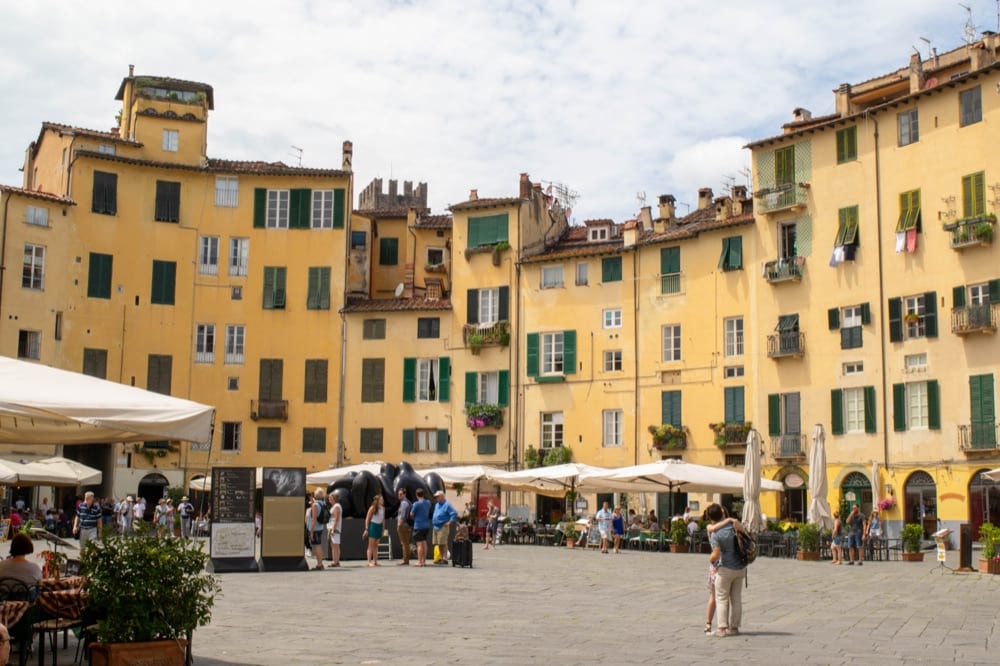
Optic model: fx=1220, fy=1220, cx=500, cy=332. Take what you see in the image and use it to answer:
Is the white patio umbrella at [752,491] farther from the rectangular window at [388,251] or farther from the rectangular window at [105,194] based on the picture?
the rectangular window at [105,194]

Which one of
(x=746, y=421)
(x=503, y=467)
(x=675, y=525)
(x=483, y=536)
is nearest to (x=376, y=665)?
(x=675, y=525)

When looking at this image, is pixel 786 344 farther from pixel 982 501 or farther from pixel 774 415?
pixel 982 501

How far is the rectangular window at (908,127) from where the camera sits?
135ft

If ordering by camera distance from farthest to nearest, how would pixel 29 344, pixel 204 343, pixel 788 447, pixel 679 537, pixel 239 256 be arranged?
pixel 239 256 → pixel 204 343 → pixel 29 344 → pixel 788 447 → pixel 679 537

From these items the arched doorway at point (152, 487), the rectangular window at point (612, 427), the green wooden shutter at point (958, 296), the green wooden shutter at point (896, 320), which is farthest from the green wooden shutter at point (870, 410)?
the arched doorway at point (152, 487)

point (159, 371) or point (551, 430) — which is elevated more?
point (159, 371)

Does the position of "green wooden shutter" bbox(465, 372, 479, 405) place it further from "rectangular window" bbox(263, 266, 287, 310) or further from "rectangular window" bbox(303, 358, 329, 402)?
"rectangular window" bbox(263, 266, 287, 310)

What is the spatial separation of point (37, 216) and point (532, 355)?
835 inches

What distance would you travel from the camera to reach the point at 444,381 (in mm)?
53250

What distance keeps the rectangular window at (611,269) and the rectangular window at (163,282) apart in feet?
61.5

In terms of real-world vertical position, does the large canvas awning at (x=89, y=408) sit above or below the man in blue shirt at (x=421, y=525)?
above

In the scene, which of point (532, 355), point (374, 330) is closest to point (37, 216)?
point (374, 330)

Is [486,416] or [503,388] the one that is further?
[503,388]

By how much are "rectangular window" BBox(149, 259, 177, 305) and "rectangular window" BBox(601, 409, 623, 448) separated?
19.5m
